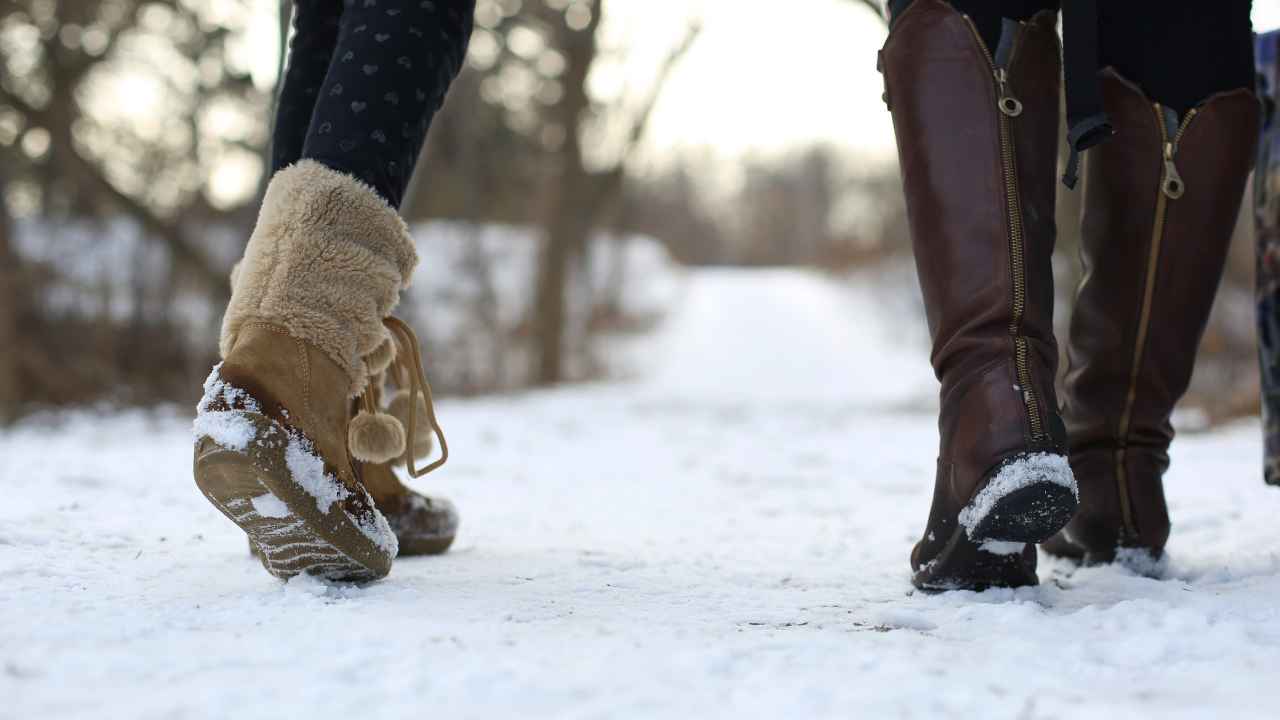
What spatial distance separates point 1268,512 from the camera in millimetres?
1611

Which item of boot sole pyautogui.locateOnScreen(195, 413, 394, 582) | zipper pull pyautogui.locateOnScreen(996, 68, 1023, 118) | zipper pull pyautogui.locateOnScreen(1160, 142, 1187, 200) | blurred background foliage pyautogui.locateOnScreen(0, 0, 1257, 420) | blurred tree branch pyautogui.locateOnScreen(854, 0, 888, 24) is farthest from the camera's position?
blurred background foliage pyautogui.locateOnScreen(0, 0, 1257, 420)

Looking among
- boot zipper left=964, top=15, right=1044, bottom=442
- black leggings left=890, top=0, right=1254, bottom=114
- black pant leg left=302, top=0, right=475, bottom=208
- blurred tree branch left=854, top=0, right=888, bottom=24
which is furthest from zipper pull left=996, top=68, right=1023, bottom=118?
blurred tree branch left=854, top=0, right=888, bottom=24

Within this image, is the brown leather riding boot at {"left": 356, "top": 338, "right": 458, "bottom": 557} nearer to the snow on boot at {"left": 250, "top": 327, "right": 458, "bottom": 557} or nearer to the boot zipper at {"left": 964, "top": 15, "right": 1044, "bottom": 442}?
the snow on boot at {"left": 250, "top": 327, "right": 458, "bottom": 557}

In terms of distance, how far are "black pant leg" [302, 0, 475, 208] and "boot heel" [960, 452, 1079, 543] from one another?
2.24 ft

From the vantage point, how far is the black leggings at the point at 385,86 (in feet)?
3.38

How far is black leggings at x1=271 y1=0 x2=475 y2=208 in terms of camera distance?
103 cm

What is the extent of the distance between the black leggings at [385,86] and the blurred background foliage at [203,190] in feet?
8.89

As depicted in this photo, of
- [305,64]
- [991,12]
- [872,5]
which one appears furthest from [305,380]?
[872,5]

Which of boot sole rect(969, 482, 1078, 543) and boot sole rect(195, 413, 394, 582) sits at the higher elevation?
boot sole rect(969, 482, 1078, 543)

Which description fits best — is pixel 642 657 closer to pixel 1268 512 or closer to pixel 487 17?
pixel 1268 512

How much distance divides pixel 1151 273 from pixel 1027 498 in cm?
45

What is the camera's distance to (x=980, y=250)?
1015mm

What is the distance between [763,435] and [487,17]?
178 inches

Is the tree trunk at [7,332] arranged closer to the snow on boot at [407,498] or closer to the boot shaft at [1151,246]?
the snow on boot at [407,498]
